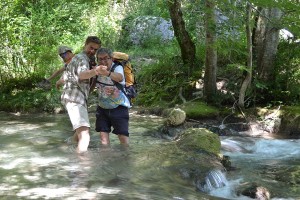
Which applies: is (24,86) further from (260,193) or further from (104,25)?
(260,193)

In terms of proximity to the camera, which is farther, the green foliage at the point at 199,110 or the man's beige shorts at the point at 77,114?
the green foliage at the point at 199,110

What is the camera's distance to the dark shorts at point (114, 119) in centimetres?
599

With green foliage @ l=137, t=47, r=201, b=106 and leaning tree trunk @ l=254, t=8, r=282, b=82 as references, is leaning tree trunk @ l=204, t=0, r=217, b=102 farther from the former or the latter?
leaning tree trunk @ l=254, t=8, r=282, b=82

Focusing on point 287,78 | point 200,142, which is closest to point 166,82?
point 287,78

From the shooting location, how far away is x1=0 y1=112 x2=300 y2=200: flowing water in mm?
4719

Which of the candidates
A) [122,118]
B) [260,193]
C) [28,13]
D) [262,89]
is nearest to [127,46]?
[28,13]

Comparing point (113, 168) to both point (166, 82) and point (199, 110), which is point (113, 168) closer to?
point (199, 110)

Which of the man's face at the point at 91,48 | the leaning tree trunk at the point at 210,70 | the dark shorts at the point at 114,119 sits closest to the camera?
the man's face at the point at 91,48

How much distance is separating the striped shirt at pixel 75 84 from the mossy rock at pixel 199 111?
4796mm

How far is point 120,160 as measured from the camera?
19.9 feet

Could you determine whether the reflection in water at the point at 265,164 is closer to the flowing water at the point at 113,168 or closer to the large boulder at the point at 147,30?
the flowing water at the point at 113,168

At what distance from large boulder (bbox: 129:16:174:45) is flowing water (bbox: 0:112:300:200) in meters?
9.81

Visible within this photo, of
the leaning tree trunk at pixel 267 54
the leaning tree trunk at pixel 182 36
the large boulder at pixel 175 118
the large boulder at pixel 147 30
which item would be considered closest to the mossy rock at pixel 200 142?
the large boulder at pixel 175 118

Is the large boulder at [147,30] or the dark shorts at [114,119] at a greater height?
the large boulder at [147,30]
